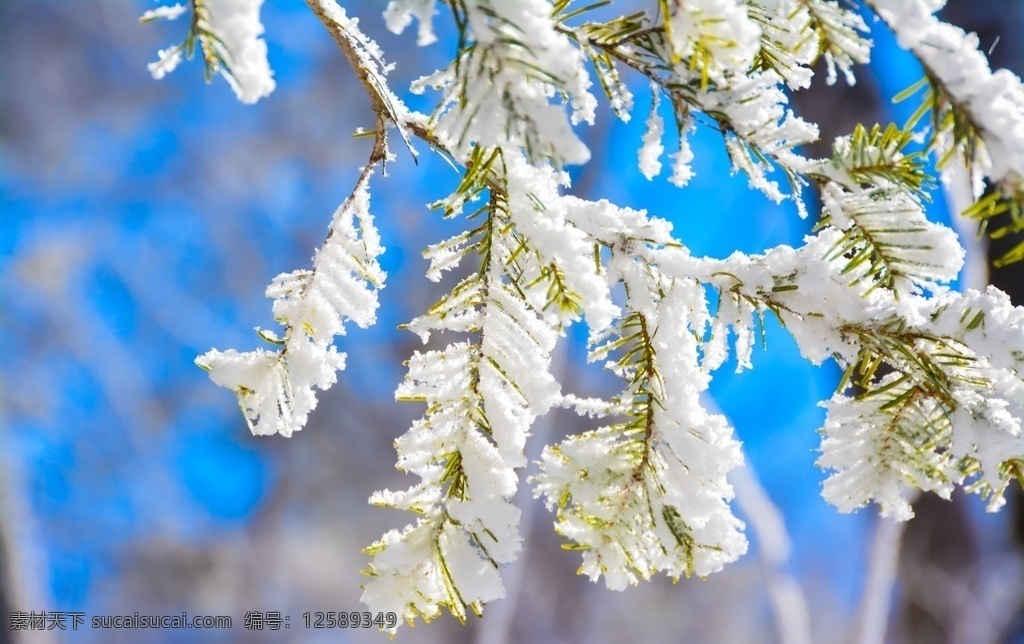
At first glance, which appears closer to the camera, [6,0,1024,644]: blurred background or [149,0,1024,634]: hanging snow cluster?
[149,0,1024,634]: hanging snow cluster

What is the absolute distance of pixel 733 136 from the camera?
1.14 feet

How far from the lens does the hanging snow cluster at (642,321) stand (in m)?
0.34

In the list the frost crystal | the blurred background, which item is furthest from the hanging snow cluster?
the blurred background

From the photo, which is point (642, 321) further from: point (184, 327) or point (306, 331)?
point (184, 327)

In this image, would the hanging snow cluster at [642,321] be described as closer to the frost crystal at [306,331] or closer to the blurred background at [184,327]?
the frost crystal at [306,331]

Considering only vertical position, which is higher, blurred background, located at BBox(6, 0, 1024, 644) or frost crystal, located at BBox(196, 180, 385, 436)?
frost crystal, located at BBox(196, 180, 385, 436)

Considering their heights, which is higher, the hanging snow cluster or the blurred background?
the hanging snow cluster

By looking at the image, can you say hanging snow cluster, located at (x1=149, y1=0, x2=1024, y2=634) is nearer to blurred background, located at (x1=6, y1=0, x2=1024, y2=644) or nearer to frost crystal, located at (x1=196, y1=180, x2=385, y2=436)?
frost crystal, located at (x1=196, y1=180, x2=385, y2=436)

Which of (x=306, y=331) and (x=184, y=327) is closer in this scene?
(x=306, y=331)

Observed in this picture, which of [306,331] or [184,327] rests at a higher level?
[306,331]

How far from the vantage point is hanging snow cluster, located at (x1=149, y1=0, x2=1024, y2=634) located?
1.11 ft

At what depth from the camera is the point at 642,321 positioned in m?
0.42

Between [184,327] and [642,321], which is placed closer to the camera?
[642,321]

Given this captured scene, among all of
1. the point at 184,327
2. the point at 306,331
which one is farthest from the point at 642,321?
the point at 184,327
